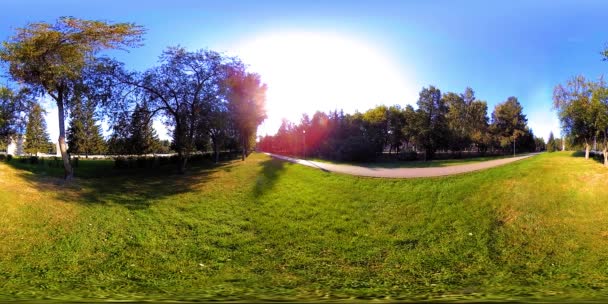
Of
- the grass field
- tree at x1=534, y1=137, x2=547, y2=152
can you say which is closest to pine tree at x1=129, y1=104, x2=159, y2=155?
the grass field

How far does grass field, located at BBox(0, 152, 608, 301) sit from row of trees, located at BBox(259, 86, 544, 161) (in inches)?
1097

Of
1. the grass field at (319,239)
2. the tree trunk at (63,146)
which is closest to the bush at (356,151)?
the grass field at (319,239)

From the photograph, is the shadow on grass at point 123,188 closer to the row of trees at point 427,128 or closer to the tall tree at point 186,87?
the tall tree at point 186,87

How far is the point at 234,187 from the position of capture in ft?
61.7

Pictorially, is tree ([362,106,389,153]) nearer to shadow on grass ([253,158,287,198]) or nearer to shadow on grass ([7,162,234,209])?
shadow on grass ([253,158,287,198])

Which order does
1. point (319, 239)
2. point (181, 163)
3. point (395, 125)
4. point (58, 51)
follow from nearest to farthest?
1. point (319, 239)
2. point (58, 51)
3. point (181, 163)
4. point (395, 125)

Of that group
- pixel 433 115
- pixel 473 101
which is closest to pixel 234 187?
pixel 433 115

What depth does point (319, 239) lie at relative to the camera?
36.9 feet

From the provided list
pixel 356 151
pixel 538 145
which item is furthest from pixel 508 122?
pixel 356 151

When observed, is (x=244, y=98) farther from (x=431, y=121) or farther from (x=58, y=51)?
(x=431, y=121)

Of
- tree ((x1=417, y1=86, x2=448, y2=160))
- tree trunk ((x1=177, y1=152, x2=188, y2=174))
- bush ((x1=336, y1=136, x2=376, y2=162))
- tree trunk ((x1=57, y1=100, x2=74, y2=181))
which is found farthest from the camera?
tree ((x1=417, y1=86, x2=448, y2=160))

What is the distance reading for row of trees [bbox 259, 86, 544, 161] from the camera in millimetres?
53125

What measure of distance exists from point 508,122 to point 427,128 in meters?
23.7

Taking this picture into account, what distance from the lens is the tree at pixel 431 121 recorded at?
52.8m
